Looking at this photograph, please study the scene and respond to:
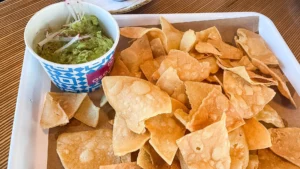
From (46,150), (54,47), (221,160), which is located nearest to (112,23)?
(54,47)

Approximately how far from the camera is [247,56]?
1289 mm

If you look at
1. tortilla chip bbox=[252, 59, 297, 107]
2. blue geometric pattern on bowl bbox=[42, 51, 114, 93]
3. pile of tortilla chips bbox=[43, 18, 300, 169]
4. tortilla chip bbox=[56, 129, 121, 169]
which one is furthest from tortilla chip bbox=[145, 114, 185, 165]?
tortilla chip bbox=[252, 59, 297, 107]

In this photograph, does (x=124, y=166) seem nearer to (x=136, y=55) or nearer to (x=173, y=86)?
(x=173, y=86)

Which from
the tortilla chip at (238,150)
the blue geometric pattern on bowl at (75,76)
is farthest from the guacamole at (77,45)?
the tortilla chip at (238,150)

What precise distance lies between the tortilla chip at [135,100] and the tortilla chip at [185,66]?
0.32 ft

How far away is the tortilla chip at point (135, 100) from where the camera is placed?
99cm

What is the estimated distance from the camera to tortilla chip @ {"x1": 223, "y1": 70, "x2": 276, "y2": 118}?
108cm

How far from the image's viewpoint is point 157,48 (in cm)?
126

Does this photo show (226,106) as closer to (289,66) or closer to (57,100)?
(289,66)

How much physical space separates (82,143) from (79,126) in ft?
0.25

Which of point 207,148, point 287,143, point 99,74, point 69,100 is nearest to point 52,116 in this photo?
point 69,100

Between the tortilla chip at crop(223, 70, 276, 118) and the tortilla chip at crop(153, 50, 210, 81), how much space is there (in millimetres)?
77

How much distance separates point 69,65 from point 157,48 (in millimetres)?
328

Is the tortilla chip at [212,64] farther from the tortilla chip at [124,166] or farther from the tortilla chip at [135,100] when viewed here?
the tortilla chip at [124,166]
